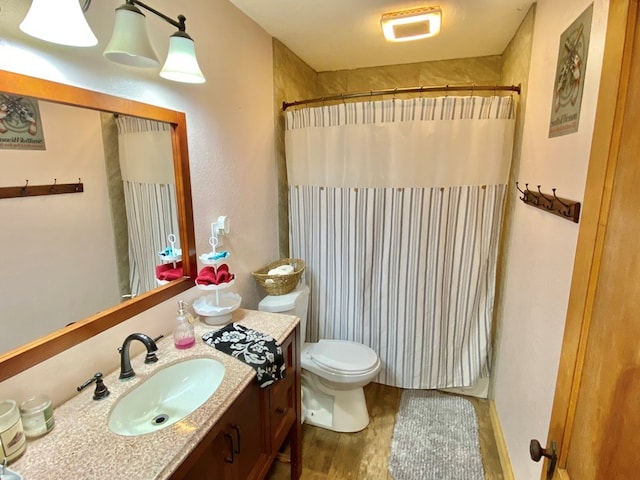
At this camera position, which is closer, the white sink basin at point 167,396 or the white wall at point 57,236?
the white wall at point 57,236

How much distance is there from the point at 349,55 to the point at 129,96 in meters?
1.70

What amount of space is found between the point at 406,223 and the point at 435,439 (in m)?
1.29

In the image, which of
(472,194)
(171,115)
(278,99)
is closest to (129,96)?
(171,115)

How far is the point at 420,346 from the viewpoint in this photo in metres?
2.32

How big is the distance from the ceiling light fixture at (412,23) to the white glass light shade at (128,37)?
4.30 feet

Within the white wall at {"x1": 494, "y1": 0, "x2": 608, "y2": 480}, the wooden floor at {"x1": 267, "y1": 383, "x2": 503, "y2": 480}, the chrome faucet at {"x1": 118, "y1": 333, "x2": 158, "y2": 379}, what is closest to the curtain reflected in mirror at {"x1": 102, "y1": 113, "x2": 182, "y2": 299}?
the chrome faucet at {"x1": 118, "y1": 333, "x2": 158, "y2": 379}

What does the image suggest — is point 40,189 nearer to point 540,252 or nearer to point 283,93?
point 283,93

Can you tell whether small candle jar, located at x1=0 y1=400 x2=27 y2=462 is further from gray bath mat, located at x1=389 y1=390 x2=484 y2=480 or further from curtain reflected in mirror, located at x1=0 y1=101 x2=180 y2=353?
gray bath mat, located at x1=389 y1=390 x2=484 y2=480

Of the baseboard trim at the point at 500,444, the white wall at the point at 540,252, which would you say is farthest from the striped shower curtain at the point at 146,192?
the baseboard trim at the point at 500,444

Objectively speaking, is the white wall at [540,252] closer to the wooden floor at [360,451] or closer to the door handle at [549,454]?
the wooden floor at [360,451]

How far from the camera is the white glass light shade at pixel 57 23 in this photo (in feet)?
Answer: 2.77

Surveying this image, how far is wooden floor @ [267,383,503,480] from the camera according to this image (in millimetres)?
1805

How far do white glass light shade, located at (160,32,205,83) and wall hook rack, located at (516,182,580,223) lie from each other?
1.40m

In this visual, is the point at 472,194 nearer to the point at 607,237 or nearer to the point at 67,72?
the point at 607,237
